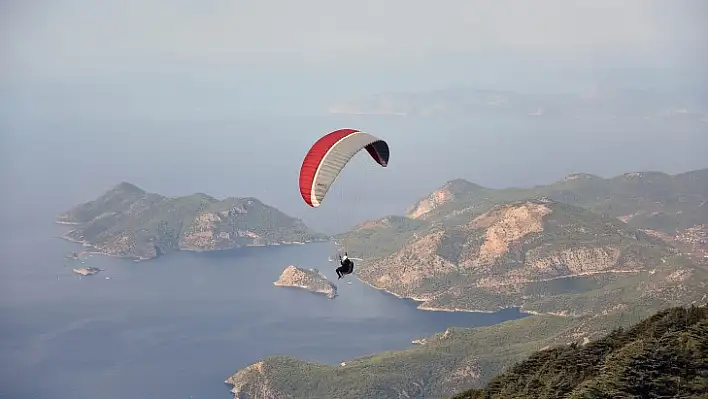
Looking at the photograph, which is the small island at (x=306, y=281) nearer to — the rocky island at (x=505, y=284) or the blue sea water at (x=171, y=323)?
the blue sea water at (x=171, y=323)

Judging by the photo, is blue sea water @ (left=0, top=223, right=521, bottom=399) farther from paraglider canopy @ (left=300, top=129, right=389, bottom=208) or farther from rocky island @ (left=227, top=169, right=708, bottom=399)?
paraglider canopy @ (left=300, top=129, right=389, bottom=208)

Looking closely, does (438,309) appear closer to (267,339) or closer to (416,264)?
(416,264)

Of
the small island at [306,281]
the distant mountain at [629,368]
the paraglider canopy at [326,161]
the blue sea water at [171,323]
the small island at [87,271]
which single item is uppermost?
the paraglider canopy at [326,161]

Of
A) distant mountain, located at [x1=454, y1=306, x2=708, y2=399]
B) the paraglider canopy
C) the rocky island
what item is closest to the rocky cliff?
the rocky island

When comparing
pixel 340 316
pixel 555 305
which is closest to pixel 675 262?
pixel 555 305

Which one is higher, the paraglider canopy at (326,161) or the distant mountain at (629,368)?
the paraglider canopy at (326,161)

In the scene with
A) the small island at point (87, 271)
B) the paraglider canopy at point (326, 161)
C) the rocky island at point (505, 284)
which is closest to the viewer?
the paraglider canopy at point (326, 161)

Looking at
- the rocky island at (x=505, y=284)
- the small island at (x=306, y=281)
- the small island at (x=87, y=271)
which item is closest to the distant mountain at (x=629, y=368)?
the rocky island at (x=505, y=284)
